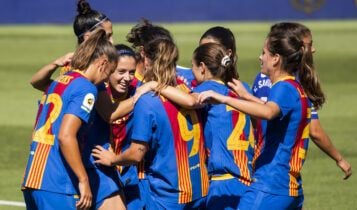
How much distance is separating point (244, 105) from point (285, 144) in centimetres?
58

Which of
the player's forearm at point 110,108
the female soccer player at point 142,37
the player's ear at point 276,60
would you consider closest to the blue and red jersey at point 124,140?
the female soccer player at point 142,37

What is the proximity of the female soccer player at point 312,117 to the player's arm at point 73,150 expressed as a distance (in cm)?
180

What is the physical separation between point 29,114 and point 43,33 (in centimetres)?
1809

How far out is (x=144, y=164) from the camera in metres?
7.48

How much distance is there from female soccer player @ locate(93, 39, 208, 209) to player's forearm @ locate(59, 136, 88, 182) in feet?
1.44

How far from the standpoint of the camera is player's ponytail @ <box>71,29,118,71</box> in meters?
6.90

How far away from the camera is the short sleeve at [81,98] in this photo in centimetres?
668

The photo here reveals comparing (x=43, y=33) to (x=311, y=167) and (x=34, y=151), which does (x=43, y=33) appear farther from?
(x=34, y=151)

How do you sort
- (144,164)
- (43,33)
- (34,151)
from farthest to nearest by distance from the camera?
(43,33), (144,164), (34,151)

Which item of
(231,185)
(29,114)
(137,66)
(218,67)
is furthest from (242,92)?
(29,114)

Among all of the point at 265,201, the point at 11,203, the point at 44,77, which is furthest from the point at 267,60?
the point at 11,203

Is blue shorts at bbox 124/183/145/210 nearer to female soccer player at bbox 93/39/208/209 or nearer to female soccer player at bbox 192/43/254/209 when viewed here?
female soccer player at bbox 93/39/208/209

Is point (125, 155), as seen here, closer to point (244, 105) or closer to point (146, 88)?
point (146, 88)

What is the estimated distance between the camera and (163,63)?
23.0 feet
